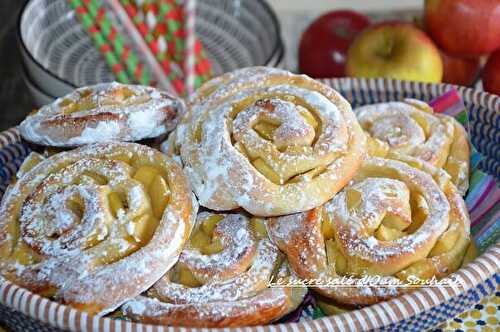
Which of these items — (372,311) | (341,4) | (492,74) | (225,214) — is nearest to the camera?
(372,311)

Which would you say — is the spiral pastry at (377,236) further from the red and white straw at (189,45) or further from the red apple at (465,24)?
the red and white straw at (189,45)

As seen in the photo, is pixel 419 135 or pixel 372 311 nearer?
pixel 372 311

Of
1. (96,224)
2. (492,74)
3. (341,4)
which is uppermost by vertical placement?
(96,224)

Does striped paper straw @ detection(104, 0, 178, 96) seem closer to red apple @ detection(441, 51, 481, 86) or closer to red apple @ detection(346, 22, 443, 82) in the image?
red apple @ detection(346, 22, 443, 82)

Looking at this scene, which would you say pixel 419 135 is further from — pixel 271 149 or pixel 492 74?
pixel 492 74

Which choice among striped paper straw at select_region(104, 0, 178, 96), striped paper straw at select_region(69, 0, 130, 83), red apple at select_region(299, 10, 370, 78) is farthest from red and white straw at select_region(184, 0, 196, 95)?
red apple at select_region(299, 10, 370, 78)

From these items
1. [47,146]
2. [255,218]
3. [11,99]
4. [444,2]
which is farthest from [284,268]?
[11,99]

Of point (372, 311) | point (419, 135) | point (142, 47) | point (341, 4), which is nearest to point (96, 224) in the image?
point (372, 311)
